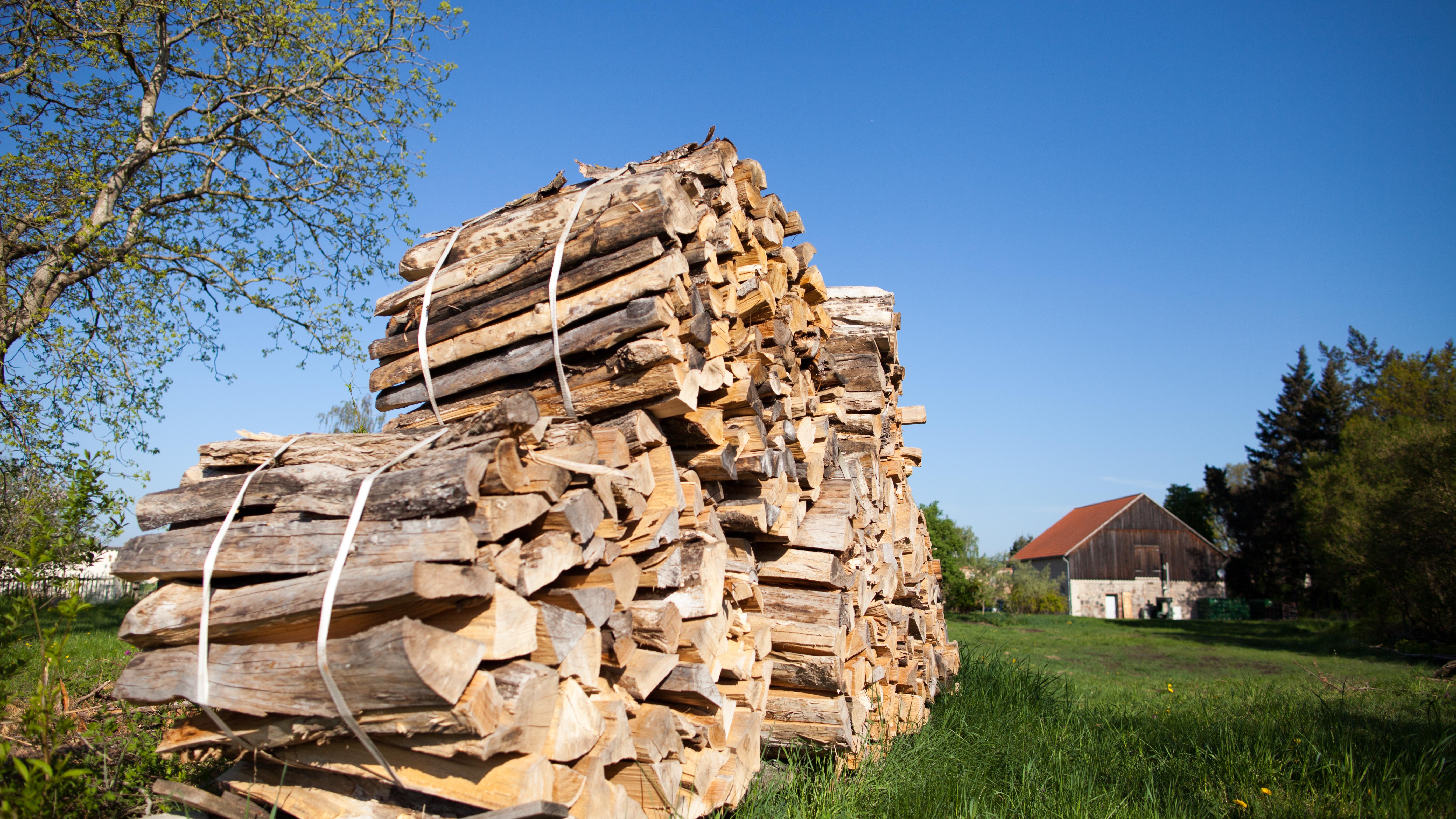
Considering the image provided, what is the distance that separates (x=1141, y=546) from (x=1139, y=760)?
4345cm

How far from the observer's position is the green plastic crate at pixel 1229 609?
3962 centimetres

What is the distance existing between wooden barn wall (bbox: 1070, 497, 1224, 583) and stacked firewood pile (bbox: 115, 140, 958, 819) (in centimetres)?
4242

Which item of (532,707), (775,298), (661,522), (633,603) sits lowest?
(532,707)

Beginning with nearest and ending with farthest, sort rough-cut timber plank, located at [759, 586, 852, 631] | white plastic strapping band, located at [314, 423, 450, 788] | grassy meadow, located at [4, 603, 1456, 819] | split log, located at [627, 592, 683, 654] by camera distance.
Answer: white plastic strapping band, located at [314, 423, 450, 788], split log, located at [627, 592, 683, 654], grassy meadow, located at [4, 603, 1456, 819], rough-cut timber plank, located at [759, 586, 852, 631]

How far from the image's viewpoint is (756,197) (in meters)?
4.25

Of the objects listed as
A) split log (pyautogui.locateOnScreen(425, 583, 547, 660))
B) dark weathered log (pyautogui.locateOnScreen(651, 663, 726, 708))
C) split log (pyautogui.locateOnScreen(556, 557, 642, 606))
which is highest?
split log (pyautogui.locateOnScreen(556, 557, 642, 606))

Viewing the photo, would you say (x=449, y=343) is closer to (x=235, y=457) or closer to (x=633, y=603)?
(x=235, y=457)

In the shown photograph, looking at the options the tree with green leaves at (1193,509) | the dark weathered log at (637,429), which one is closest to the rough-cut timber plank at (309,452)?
the dark weathered log at (637,429)

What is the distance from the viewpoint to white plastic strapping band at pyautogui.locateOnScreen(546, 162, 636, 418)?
3094mm

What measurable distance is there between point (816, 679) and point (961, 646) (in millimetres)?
5931

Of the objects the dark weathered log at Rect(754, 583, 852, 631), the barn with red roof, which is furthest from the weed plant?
the barn with red roof

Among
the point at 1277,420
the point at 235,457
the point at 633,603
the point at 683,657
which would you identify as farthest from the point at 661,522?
the point at 1277,420

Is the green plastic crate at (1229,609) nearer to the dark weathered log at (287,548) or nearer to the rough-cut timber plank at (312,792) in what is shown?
the rough-cut timber plank at (312,792)

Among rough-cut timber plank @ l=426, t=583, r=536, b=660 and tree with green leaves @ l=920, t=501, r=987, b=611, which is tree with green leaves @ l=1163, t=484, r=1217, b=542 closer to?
tree with green leaves @ l=920, t=501, r=987, b=611
